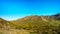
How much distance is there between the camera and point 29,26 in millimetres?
35250

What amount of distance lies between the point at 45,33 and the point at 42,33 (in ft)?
2.10

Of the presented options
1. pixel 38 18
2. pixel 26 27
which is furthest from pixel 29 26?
pixel 38 18

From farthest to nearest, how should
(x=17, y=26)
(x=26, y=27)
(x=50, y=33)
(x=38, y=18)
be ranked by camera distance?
1. (x=38, y=18)
2. (x=17, y=26)
3. (x=26, y=27)
4. (x=50, y=33)

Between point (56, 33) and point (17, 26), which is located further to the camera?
point (17, 26)

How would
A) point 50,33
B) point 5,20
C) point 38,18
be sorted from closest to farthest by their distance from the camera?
point 50,33 → point 5,20 → point 38,18

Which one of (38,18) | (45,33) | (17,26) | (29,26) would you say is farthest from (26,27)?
(38,18)

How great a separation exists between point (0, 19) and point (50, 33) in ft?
89.5

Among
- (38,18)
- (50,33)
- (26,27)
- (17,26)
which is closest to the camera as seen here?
(50,33)

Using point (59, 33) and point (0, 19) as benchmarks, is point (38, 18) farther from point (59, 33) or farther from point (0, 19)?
point (59, 33)

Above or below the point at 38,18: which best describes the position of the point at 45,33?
below

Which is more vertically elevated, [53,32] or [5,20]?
[5,20]

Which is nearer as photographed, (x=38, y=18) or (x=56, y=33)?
(x=56, y=33)

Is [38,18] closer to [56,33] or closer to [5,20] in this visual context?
[5,20]

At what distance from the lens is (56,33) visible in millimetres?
20000
